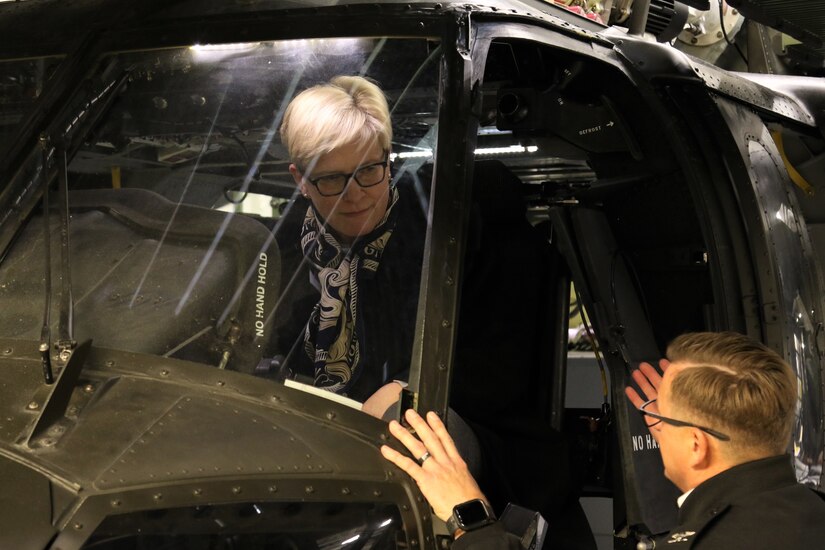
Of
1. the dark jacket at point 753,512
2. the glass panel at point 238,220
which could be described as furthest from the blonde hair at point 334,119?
the dark jacket at point 753,512

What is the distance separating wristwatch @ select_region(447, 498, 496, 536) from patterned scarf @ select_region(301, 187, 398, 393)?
39 cm

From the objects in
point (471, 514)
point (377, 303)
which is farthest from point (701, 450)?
point (377, 303)

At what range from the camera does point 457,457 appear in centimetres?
218

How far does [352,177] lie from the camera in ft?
8.15

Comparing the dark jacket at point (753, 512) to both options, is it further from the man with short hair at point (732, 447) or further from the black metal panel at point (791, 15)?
the black metal panel at point (791, 15)

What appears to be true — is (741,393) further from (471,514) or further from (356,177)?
(356,177)

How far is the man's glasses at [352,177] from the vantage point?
2.48 meters

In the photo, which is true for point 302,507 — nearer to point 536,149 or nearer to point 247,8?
point 247,8

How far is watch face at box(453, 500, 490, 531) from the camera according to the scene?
6.92 feet

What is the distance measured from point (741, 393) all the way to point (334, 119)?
1.16 meters

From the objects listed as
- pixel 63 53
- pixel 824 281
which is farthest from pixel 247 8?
pixel 824 281

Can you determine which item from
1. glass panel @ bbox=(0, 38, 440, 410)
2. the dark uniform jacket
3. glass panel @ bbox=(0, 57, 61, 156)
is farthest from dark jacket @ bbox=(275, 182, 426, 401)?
glass panel @ bbox=(0, 57, 61, 156)

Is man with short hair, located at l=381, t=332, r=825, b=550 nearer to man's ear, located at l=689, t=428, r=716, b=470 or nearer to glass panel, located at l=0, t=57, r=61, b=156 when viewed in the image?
man's ear, located at l=689, t=428, r=716, b=470

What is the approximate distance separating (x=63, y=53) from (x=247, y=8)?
55cm
